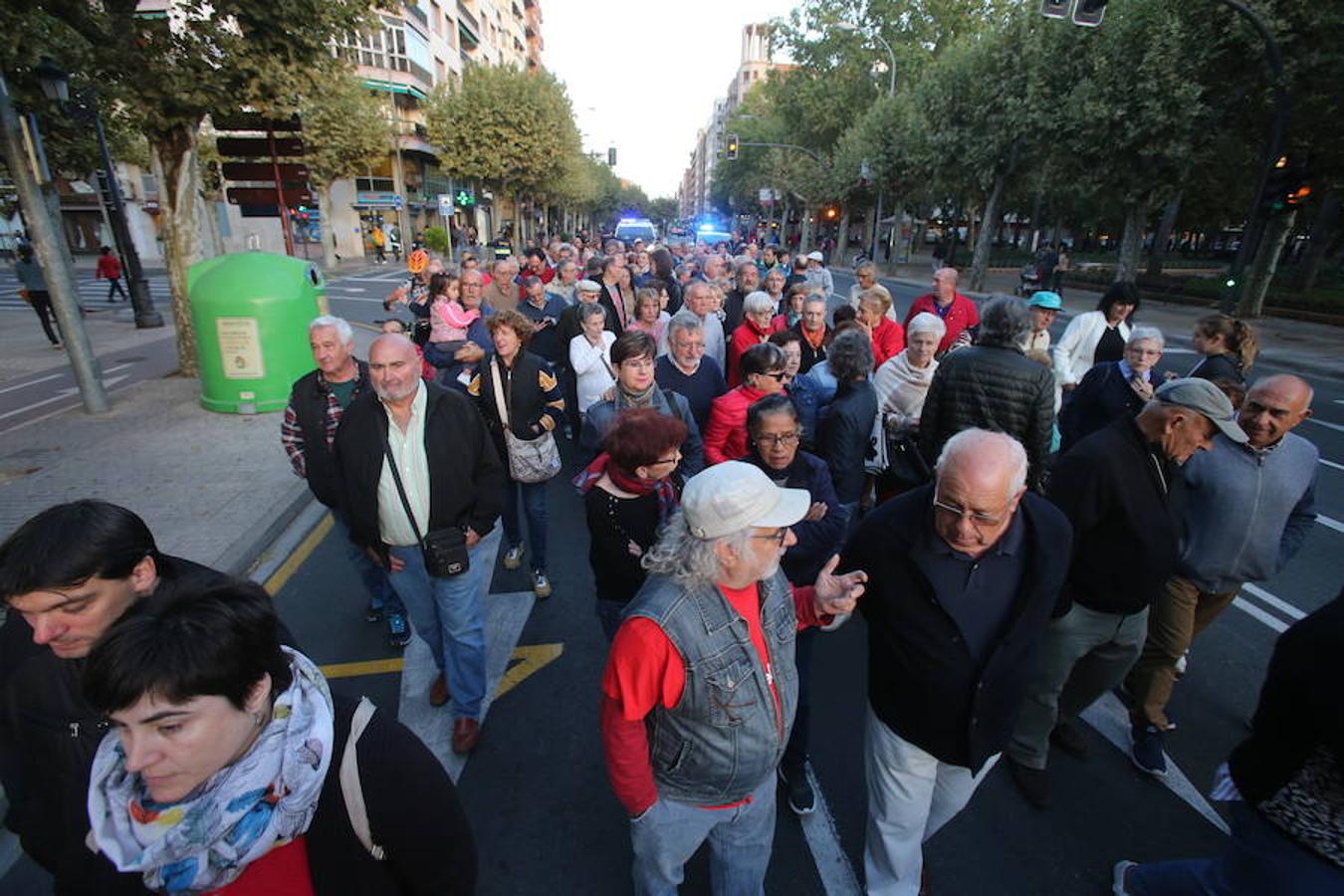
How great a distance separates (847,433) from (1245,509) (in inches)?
72.1

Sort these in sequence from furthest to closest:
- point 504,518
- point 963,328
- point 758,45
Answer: point 758,45
point 963,328
point 504,518

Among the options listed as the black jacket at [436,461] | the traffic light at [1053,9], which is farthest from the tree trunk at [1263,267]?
the black jacket at [436,461]

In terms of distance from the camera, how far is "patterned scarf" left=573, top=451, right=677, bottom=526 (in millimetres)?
2781

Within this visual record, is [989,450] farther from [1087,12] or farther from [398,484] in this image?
[1087,12]

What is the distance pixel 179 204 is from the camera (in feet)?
33.4

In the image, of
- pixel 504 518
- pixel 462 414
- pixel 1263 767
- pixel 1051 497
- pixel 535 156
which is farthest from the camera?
pixel 535 156

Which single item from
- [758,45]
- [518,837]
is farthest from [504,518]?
[758,45]

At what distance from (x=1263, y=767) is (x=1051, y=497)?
123 cm

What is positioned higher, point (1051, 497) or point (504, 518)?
point (1051, 497)

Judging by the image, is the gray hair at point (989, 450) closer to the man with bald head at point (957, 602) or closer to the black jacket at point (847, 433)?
the man with bald head at point (957, 602)

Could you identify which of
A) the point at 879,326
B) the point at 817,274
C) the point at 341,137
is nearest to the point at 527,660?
the point at 879,326

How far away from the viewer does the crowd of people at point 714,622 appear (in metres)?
1.30

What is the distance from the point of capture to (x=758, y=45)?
136 metres

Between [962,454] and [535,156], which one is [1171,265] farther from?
[962,454]
